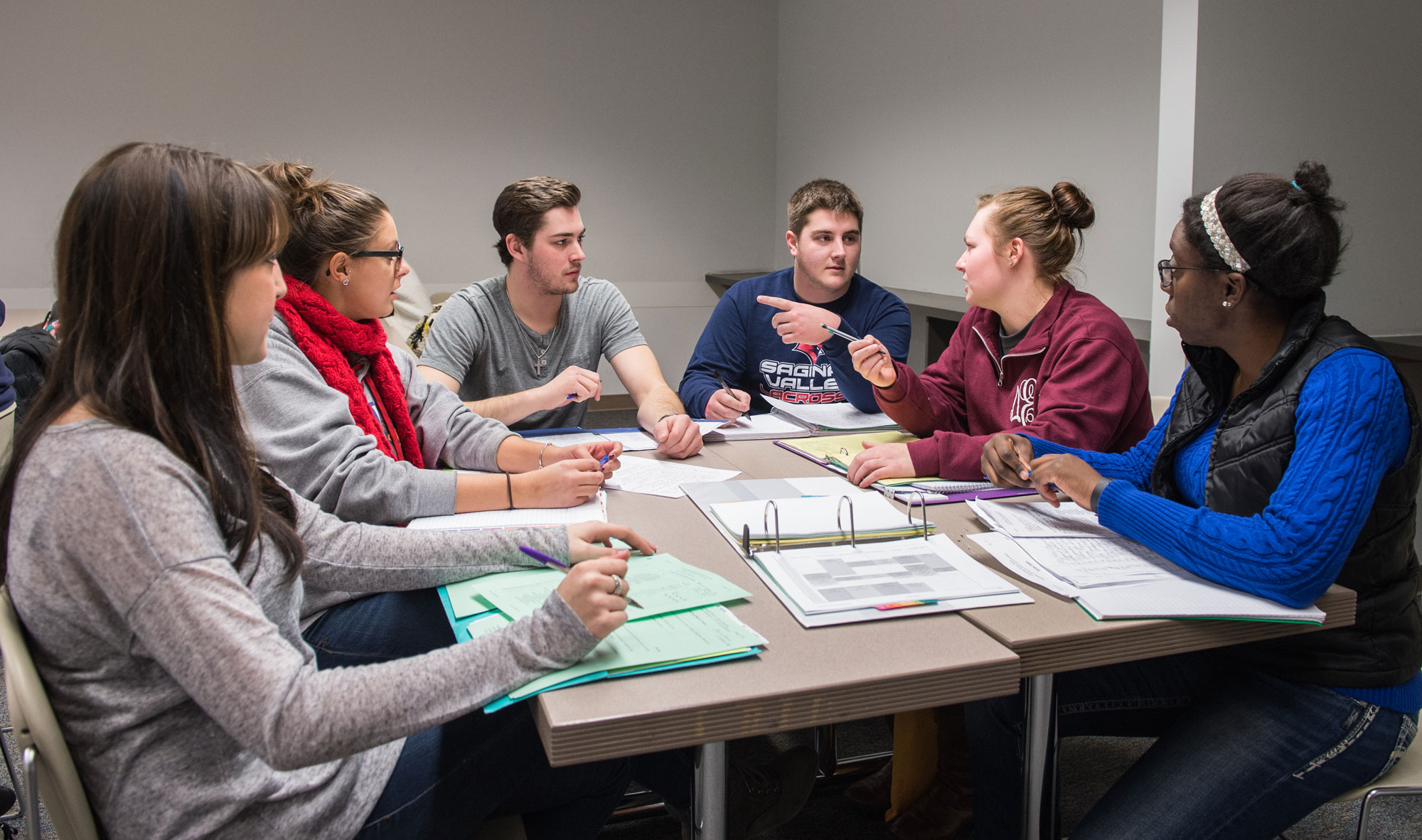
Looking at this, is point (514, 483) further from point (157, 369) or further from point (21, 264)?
point (21, 264)

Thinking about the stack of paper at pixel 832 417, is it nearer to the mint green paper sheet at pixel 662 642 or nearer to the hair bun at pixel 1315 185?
the hair bun at pixel 1315 185

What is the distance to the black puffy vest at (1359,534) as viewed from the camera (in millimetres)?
1198

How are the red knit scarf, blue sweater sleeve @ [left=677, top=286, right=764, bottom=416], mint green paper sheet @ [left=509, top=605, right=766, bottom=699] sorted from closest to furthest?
mint green paper sheet @ [left=509, top=605, right=766, bottom=699]
the red knit scarf
blue sweater sleeve @ [left=677, top=286, right=764, bottom=416]

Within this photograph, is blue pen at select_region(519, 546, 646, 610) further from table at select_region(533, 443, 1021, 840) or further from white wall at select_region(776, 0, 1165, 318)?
white wall at select_region(776, 0, 1165, 318)

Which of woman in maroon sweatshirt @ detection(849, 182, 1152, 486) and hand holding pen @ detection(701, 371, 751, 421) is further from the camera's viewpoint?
hand holding pen @ detection(701, 371, 751, 421)

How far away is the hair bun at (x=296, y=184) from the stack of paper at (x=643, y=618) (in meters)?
0.81

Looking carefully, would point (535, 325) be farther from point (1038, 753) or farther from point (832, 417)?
point (1038, 753)

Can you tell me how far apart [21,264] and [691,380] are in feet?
14.1

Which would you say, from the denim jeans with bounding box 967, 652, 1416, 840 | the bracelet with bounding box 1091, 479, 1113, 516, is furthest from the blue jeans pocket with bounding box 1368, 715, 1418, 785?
the bracelet with bounding box 1091, 479, 1113, 516

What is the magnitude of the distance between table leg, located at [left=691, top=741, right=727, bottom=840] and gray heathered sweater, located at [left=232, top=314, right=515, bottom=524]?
0.65 metres

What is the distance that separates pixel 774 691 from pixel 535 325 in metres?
1.83

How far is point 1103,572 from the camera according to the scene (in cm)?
120

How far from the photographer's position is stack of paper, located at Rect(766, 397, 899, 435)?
7.26 feet

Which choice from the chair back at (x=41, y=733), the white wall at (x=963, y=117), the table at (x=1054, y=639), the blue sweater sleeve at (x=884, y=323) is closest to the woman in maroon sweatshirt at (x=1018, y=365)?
the blue sweater sleeve at (x=884, y=323)
